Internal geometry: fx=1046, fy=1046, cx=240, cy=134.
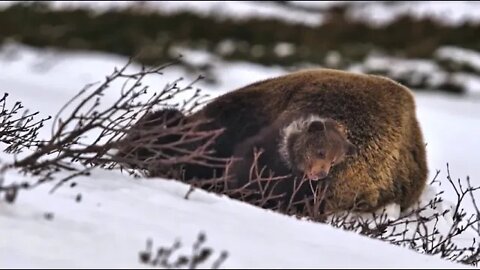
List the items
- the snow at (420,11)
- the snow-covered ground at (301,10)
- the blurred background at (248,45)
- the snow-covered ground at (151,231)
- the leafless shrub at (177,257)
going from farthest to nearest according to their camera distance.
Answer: the snow at (420,11) → the snow-covered ground at (301,10) → the blurred background at (248,45) → the snow-covered ground at (151,231) → the leafless shrub at (177,257)

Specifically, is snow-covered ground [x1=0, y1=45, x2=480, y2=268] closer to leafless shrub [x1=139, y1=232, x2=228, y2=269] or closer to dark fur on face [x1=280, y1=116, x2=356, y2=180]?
leafless shrub [x1=139, y1=232, x2=228, y2=269]

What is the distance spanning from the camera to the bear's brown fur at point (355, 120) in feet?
16.6

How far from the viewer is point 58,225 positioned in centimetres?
297

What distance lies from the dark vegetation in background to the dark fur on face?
10.0 meters

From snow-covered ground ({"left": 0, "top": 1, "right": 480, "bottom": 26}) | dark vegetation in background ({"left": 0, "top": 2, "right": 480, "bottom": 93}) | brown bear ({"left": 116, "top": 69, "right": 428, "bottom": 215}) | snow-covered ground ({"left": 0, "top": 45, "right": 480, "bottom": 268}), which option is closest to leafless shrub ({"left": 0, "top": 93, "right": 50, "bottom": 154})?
brown bear ({"left": 116, "top": 69, "right": 428, "bottom": 215})

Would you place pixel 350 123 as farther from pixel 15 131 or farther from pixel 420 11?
pixel 420 11

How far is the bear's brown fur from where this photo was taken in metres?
5.06

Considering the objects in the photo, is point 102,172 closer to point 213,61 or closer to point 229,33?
point 213,61

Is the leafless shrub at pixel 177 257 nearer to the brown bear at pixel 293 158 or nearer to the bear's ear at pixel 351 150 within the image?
the brown bear at pixel 293 158

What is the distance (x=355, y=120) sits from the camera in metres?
5.08

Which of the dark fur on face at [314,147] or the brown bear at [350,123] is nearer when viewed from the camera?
the dark fur on face at [314,147]

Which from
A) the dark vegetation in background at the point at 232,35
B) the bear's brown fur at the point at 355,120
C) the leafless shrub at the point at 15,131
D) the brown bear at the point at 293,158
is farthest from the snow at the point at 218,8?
the brown bear at the point at 293,158

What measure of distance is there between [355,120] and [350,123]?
41 mm

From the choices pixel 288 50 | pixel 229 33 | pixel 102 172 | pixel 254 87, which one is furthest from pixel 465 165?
pixel 229 33
